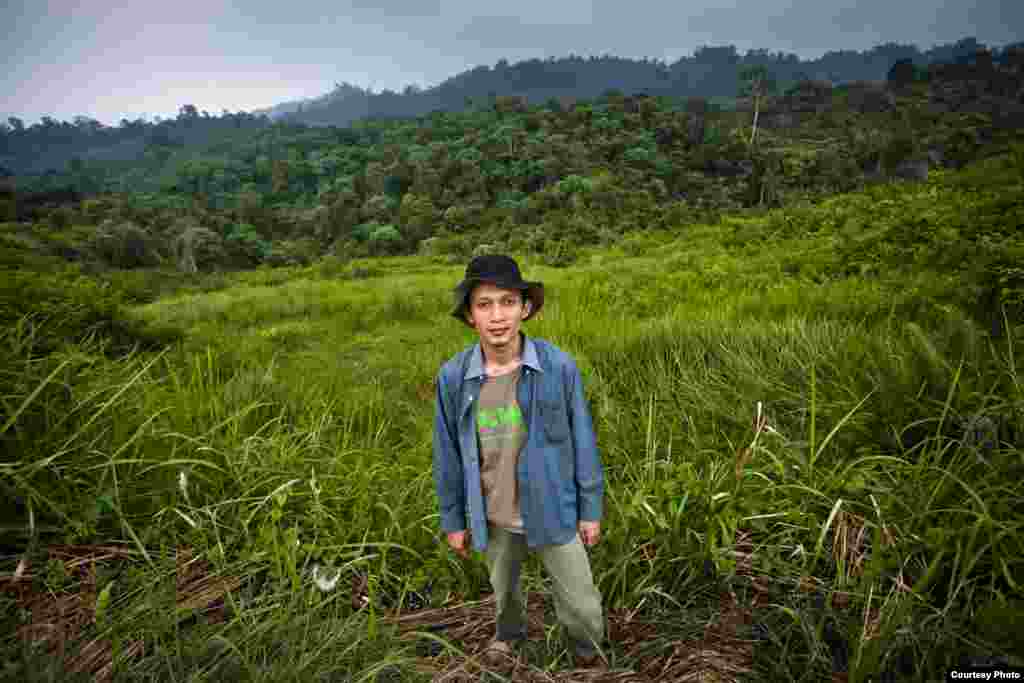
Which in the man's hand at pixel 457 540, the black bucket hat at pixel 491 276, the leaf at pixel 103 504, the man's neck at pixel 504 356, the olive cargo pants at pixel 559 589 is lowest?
the olive cargo pants at pixel 559 589

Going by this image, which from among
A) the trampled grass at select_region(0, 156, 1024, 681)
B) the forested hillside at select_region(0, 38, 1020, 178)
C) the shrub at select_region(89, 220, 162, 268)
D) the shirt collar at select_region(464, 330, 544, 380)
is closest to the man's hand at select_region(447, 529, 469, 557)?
the trampled grass at select_region(0, 156, 1024, 681)

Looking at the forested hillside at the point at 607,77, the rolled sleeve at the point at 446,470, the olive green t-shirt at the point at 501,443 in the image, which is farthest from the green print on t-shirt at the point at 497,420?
the forested hillside at the point at 607,77

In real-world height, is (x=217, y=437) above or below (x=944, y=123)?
below

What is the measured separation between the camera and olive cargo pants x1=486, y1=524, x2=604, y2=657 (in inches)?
64.1

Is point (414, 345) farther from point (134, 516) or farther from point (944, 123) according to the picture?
point (944, 123)

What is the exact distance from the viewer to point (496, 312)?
1.60m

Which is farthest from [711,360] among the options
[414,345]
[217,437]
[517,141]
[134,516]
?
[517,141]

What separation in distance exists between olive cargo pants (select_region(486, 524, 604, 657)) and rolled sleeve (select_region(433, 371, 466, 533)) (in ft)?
0.45

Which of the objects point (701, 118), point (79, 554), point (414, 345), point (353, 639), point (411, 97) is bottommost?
point (414, 345)

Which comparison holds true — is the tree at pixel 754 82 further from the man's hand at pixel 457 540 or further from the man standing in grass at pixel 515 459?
the man's hand at pixel 457 540

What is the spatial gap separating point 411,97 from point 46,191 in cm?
15625

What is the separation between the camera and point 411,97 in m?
183

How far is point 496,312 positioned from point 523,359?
0.62 ft

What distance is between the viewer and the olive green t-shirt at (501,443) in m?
1.67
